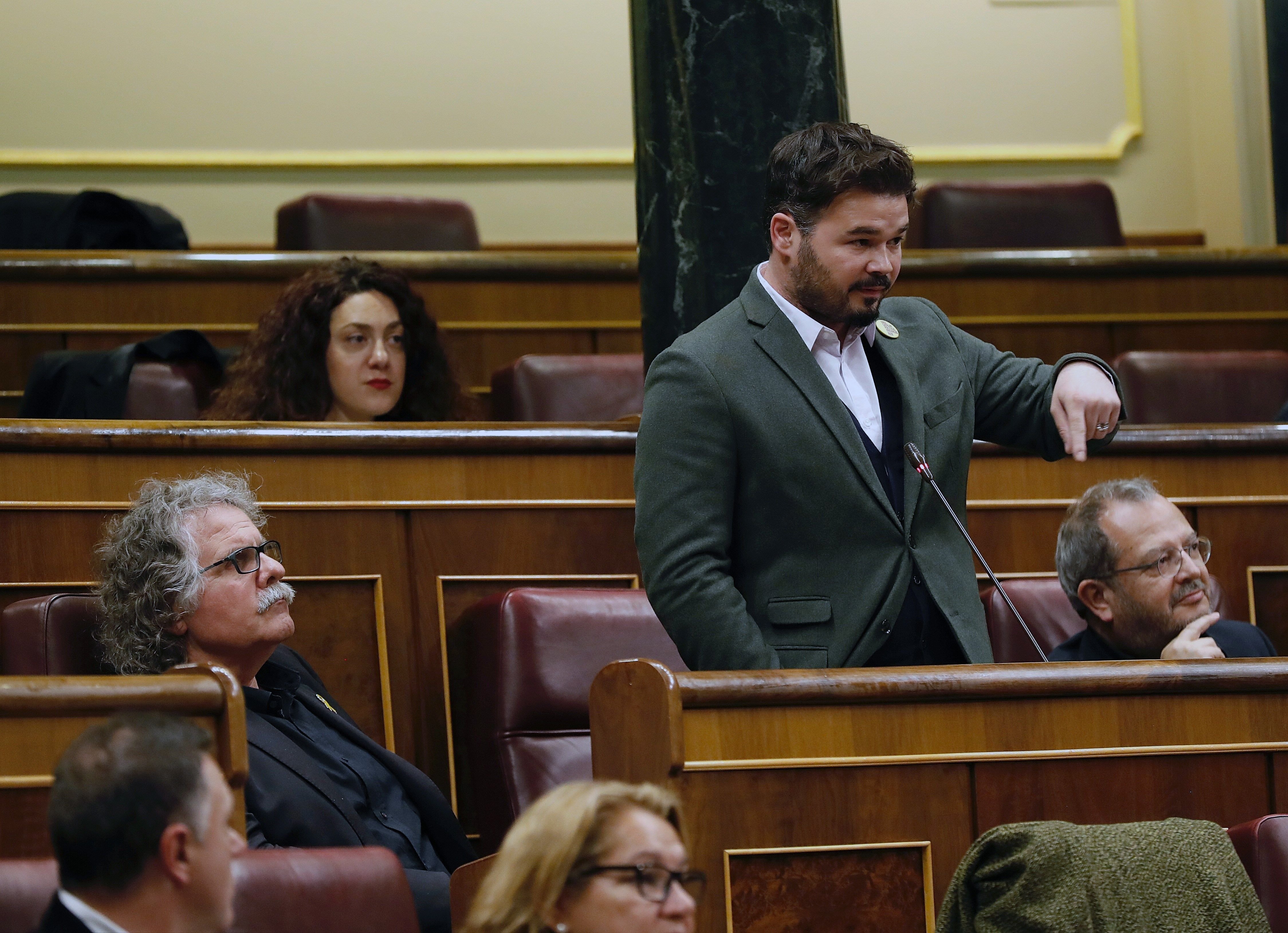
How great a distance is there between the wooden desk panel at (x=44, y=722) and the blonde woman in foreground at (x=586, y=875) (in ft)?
0.82

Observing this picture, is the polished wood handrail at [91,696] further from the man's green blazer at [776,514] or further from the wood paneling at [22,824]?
the man's green blazer at [776,514]

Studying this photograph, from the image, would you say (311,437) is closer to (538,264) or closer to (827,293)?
(827,293)

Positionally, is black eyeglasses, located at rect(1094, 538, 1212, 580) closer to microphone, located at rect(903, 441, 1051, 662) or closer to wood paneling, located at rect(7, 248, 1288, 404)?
microphone, located at rect(903, 441, 1051, 662)

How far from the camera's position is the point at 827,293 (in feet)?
4.18

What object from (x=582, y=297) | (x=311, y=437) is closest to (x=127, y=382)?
(x=311, y=437)

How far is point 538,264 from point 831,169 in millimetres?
1300

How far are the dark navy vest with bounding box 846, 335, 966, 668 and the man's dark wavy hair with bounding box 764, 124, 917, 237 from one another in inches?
6.1

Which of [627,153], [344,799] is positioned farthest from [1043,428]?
[627,153]

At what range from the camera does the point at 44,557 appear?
64.3 inches

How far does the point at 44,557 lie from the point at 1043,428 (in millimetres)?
925

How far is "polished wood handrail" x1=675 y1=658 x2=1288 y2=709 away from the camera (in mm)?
1114

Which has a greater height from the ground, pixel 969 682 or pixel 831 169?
pixel 831 169

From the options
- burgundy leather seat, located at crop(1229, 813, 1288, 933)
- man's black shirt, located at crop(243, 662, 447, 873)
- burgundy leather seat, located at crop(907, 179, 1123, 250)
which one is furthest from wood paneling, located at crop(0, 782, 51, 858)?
burgundy leather seat, located at crop(907, 179, 1123, 250)

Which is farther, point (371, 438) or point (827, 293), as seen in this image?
point (371, 438)
